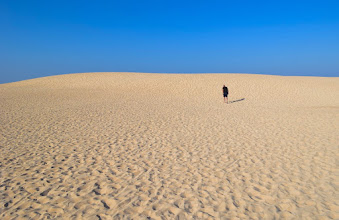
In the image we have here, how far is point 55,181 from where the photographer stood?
532 centimetres

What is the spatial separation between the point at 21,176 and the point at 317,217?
23.1ft

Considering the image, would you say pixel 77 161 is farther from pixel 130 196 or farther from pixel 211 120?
pixel 211 120

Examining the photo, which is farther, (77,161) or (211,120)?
(211,120)

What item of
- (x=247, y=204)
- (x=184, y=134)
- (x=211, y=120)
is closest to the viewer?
(x=247, y=204)

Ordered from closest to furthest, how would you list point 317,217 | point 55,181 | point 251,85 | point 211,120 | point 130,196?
point 317,217 < point 130,196 < point 55,181 < point 211,120 < point 251,85

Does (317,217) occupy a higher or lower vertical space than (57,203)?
lower

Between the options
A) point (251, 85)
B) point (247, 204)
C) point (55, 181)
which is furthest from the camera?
point (251, 85)

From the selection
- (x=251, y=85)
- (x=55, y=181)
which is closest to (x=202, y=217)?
(x=55, y=181)

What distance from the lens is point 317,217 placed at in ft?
13.1

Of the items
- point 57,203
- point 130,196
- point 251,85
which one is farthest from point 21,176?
point 251,85

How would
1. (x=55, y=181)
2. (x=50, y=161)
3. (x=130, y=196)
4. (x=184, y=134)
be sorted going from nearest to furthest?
(x=130, y=196)
(x=55, y=181)
(x=50, y=161)
(x=184, y=134)

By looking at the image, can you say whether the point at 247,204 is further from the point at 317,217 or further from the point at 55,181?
the point at 55,181

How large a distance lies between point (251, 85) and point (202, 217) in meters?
29.3

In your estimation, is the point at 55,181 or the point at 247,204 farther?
the point at 55,181
